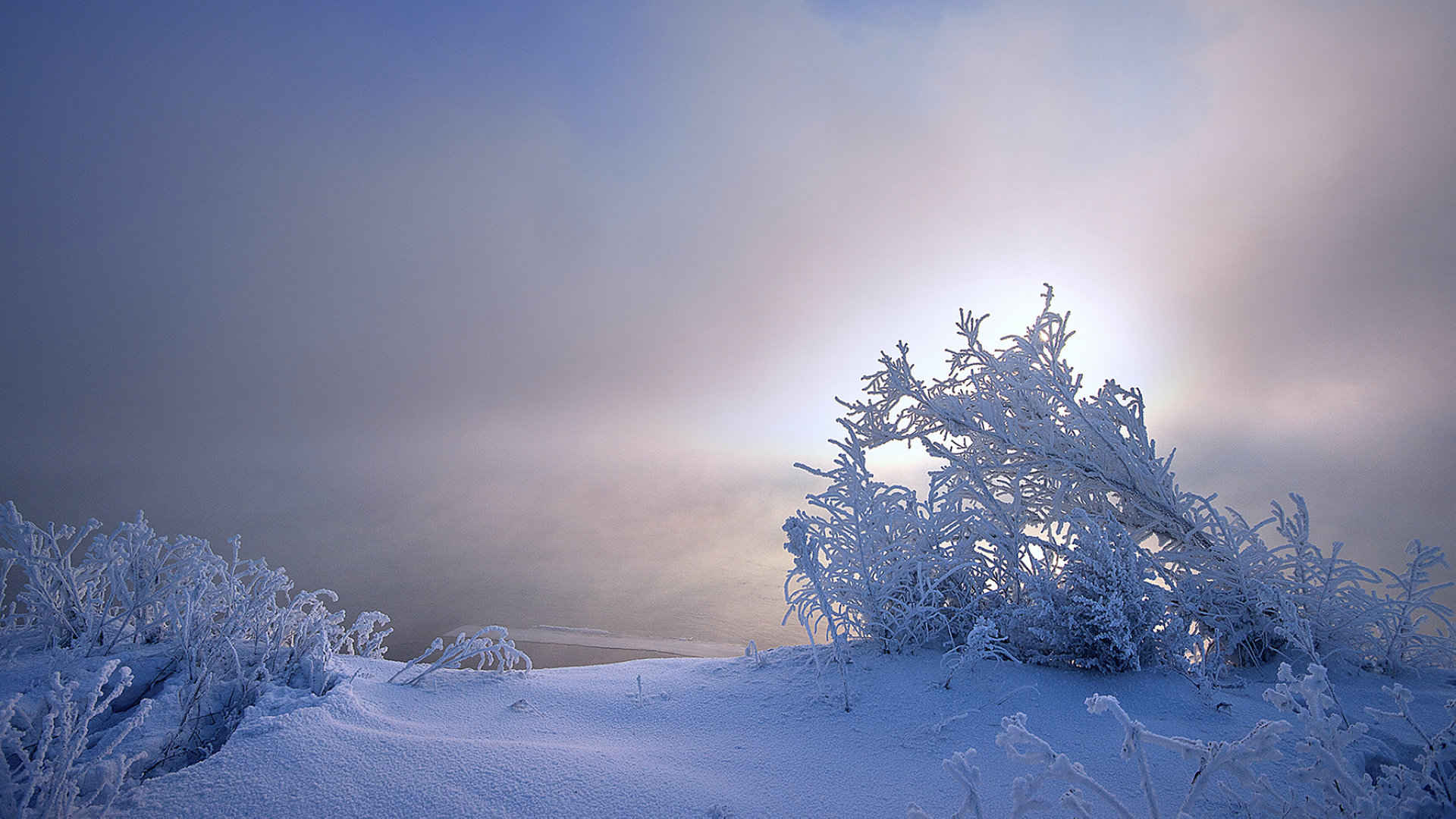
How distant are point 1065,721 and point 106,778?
12.3ft

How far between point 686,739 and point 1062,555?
2.63 m

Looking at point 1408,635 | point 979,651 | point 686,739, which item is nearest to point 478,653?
point 686,739

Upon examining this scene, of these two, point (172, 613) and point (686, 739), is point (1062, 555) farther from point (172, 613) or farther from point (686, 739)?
point (172, 613)

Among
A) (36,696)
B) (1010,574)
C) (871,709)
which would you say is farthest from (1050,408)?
(36,696)

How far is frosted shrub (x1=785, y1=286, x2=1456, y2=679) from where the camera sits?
3613 mm

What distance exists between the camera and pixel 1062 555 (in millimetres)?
3906

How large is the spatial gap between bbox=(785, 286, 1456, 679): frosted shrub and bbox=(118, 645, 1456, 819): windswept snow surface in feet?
0.78

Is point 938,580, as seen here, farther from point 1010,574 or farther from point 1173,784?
point 1173,784

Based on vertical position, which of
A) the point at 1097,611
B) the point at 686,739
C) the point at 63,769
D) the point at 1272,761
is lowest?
the point at 686,739

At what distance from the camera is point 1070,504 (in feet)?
15.0

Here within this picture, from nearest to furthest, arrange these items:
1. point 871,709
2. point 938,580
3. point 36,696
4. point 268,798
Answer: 1. point 268,798
2. point 36,696
3. point 871,709
4. point 938,580

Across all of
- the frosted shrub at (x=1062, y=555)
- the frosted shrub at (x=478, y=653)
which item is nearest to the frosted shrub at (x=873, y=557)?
the frosted shrub at (x=1062, y=555)

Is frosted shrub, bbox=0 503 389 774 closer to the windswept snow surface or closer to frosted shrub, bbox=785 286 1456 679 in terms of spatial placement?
the windswept snow surface

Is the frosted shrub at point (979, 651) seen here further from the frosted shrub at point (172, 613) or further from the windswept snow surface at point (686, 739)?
the frosted shrub at point (172, 613)
